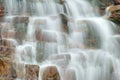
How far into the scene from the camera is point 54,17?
50.9 ft

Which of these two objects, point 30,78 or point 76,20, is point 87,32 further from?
point 30,78

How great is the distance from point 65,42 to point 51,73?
122 inches

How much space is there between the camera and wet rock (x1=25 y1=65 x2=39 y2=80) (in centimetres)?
1097

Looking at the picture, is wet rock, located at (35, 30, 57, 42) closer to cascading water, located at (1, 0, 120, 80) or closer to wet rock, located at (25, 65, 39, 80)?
cascading water, located at (1, 0, 120, 80)

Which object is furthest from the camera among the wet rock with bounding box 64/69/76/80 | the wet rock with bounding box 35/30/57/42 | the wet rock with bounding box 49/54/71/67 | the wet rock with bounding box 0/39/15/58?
the wet rock with bounding box 35/30/57/42

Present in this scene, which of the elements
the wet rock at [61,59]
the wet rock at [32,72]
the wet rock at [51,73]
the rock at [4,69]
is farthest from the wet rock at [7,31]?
the wet rock at [51,73]

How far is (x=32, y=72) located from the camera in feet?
36.0

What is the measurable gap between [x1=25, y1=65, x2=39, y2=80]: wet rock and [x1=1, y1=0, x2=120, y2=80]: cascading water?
0.16ft

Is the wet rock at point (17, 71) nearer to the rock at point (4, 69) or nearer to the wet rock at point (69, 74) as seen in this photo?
the rock at point (4, 69)

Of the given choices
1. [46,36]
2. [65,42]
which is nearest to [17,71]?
Result: [46,36]

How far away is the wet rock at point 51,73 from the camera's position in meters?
11.0

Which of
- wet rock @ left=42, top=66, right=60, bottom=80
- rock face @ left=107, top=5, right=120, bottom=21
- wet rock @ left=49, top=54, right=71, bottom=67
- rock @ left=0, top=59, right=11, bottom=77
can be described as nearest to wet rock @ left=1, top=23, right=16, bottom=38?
wet rock @ left=49, top=54, right=71, bottom=67

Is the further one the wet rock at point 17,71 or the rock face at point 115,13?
the rock face at point 115,13

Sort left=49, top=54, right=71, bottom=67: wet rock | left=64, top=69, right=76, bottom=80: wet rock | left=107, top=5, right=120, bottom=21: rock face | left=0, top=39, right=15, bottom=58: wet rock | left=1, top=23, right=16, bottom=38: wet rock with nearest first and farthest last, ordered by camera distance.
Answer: left=64, top=69, right=76, bottom=80: wet rock, left=0, top=39, right=15, bottom=58: wet rock, left=49, top=54, right=71, bottom=67: wet rock, left=1, top=23, right=16, bottom=38: wet rock, left=107, top=5, right=120, bottom=21: rock face
